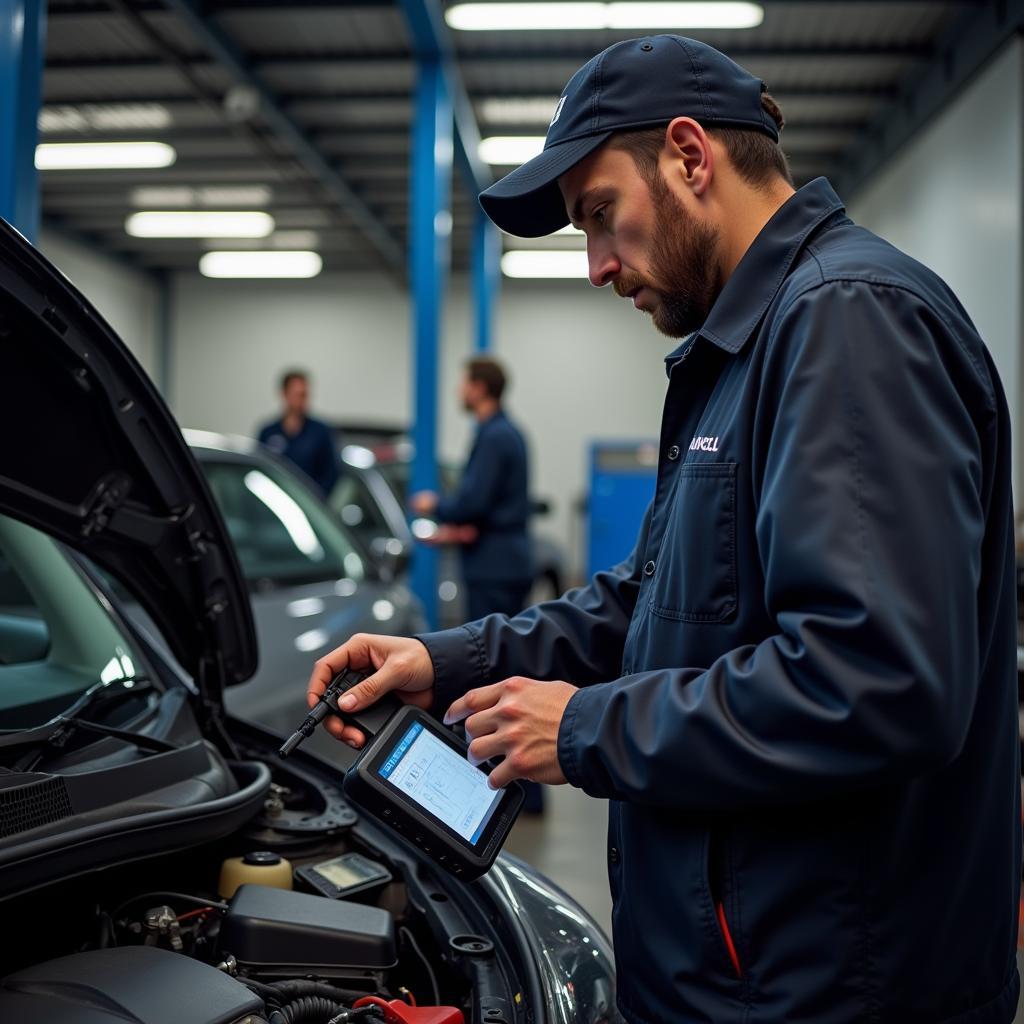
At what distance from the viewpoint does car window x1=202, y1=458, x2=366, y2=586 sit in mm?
3953

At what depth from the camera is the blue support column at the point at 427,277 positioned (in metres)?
6.73

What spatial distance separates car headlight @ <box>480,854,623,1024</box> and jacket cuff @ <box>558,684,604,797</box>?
16.9 inches

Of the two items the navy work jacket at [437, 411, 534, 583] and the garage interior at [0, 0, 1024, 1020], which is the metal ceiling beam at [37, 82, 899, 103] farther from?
the navy work jacket at [437, 411, 534, 583]

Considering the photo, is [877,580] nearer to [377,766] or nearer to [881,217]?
[377,766]

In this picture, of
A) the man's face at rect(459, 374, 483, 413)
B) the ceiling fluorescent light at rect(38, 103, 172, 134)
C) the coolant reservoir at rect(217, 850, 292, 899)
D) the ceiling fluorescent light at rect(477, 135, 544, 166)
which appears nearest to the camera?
the coolant reservoir at rect(217, 850, 292, 899)

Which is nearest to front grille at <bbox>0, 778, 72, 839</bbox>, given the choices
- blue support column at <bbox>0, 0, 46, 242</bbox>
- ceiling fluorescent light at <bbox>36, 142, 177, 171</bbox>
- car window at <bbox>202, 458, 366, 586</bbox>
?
blue support column at <bbox>0, 0, 46, 242</bbox>

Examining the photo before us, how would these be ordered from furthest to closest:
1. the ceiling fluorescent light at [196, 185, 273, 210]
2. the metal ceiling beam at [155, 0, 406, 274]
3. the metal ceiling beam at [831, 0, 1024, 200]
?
the ceiling fluorescent light at [196, 185, 273, 210] < the metal ceiling beam at [155, 0, 406, 274] < the metal ceiling beam at [831, 0, 1024, 200]

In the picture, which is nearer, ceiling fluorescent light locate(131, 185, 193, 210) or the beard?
the beard

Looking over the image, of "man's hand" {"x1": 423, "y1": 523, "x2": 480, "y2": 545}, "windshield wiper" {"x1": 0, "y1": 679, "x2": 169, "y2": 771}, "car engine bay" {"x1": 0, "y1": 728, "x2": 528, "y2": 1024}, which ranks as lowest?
"car engine bay" {"x1": 0, "y1": 728, "x2": 528, "y2": 1024}

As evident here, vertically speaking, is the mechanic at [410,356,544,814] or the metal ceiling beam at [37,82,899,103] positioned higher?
the metal ceiling beam at [37,82,899,103]

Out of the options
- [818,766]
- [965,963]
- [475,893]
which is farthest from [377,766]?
[965,963]

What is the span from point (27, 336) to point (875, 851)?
47.2 inches

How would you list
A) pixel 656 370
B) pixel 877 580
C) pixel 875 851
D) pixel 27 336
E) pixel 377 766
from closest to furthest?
pixel 877 580
pixel 875 851
pixel 377 766
pixel 27 336
pixel 656 370

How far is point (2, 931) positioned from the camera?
1418 mm
